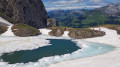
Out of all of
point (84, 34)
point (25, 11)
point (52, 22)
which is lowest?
point (52, 22)

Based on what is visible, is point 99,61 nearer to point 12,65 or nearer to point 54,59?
point 54,59

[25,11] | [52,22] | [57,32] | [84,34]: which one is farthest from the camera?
[52,22]

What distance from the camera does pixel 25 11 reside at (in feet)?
412

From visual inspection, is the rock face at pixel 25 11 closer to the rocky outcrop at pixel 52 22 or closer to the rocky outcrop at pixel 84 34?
the rocky outcrop at pixel 52 22

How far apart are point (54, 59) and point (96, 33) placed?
35.0 meters

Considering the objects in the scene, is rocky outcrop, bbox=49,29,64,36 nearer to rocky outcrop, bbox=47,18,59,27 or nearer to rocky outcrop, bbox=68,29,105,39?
rocky outcrop, bbox=68,29,105,39

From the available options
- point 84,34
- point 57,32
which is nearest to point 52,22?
point 57,32

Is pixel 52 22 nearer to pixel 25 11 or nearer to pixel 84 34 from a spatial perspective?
pixel 25 11

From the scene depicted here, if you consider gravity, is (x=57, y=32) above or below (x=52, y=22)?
above

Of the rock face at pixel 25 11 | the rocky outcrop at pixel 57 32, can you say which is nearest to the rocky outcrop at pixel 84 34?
the rocky outcrop at pixel 57 32

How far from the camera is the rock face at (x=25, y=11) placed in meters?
A: 116

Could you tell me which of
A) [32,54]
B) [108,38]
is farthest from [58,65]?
[108,38]

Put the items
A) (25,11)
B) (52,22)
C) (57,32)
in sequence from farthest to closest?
(52,22) → (25,11) → (57,32)

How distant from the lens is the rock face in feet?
382
